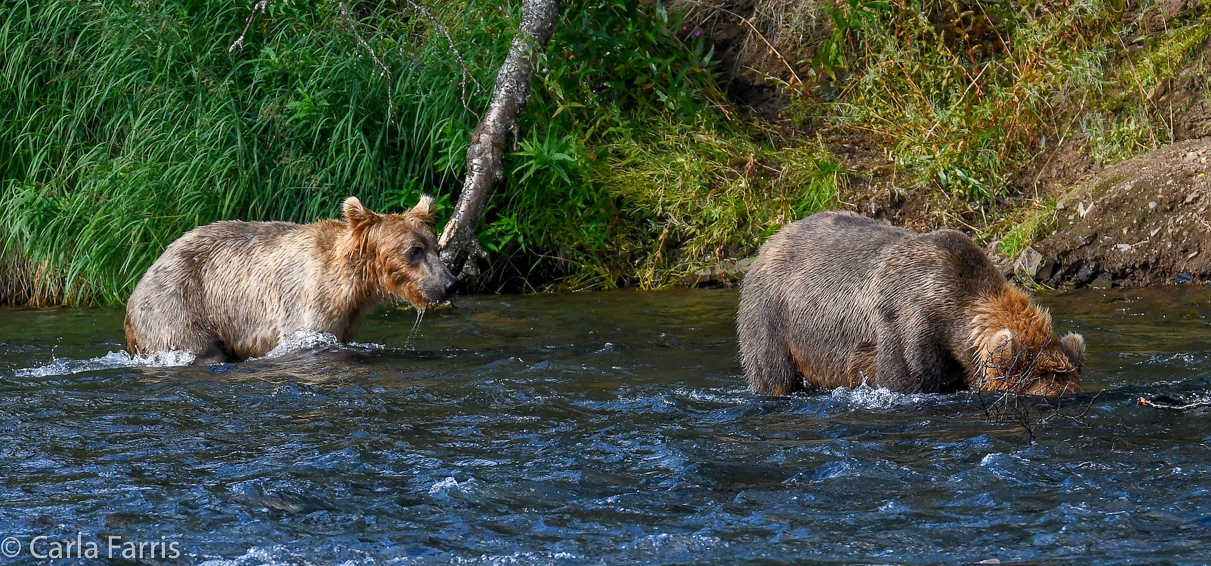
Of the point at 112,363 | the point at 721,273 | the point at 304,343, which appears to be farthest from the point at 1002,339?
the point at 721,273

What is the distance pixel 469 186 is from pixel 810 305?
14.1ft

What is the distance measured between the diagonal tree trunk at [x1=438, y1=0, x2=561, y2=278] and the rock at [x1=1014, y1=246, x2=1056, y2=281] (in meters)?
3.95

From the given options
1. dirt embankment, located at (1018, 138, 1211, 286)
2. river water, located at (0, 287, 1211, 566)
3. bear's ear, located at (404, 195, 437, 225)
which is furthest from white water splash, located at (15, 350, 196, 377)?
dirt embankment, located at (1018, 138, 1211, 286)

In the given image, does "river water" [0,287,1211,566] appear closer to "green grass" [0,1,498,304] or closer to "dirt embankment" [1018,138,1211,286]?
"dirt embankment" [1018,138,1211,286]

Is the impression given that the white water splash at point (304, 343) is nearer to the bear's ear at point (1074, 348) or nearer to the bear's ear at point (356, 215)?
the bear's ear at point (356, 215)

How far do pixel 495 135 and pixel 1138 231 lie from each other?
4.87 m

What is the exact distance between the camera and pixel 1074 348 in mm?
5559

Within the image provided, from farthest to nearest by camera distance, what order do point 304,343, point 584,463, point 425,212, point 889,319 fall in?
point 425,212, point 304,343, point 889,319, point 584,463

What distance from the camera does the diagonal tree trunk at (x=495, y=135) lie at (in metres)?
9.62

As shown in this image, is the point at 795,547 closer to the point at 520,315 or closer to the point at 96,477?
the point at 96,477

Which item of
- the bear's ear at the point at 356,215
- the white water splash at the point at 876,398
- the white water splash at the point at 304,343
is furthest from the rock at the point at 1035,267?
the white water splash at the point at 304,343

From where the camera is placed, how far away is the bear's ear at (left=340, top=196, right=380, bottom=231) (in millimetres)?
7656

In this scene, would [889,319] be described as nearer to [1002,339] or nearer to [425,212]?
[1002,339]

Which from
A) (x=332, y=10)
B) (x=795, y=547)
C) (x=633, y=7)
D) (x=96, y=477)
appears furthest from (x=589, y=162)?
(x=795, y=547)
